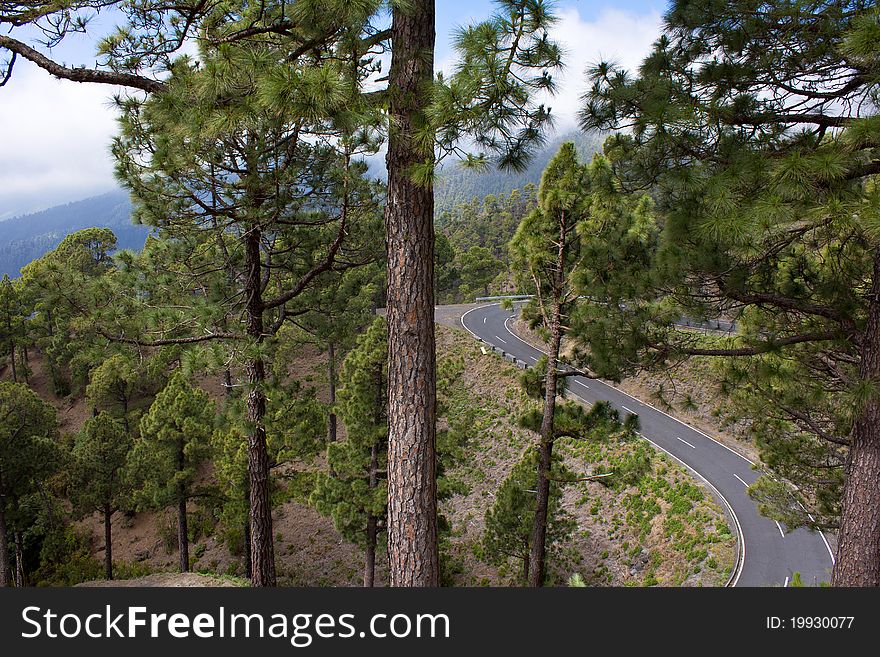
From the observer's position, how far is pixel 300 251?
283 inches

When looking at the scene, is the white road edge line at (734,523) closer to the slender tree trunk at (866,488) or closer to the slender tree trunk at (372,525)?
the slender tree trunk at (866,488)

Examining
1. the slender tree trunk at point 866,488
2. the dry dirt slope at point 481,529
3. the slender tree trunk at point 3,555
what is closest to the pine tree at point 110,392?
the dry dirt slope at point 481,529

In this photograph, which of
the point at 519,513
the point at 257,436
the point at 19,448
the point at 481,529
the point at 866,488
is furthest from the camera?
the point at 481,529

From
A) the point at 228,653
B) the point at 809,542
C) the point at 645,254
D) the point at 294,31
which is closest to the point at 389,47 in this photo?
the point at 294,31

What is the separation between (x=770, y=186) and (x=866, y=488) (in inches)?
103

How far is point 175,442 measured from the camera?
12281 mm

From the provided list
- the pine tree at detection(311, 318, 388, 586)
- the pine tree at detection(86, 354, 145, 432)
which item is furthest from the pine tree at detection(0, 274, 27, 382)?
the pine tree at detection(311, 318, 388, 586)

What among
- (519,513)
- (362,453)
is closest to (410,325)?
(362,453)

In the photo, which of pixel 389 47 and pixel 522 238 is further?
pixel 522 238

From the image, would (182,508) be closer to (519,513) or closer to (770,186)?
(519,513)

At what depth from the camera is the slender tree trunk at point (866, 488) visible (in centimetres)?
388

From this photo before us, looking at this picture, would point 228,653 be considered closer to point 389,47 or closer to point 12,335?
point 389,47

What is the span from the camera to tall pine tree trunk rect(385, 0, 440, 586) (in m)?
3.30

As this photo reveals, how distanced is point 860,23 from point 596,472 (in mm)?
11721
